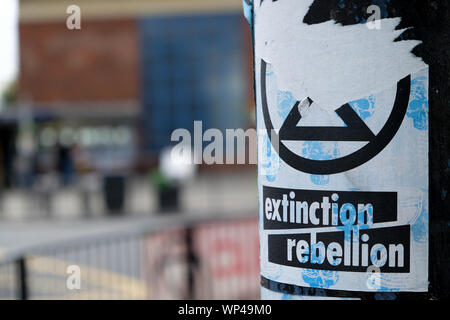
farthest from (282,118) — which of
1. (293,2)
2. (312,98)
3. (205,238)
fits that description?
(205,238)

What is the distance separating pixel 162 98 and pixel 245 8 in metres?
31.0

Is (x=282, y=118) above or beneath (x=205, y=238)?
above

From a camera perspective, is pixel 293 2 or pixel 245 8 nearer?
pixel 293 2

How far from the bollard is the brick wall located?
104 ft

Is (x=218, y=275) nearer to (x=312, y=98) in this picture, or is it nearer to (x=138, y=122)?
(x=312, y=98)

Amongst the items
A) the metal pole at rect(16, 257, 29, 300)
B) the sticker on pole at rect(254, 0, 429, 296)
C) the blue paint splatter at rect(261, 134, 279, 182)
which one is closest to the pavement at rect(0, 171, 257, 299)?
the metal pole at rect(16, 257, 29, 300)

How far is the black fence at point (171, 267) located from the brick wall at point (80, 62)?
2503cm

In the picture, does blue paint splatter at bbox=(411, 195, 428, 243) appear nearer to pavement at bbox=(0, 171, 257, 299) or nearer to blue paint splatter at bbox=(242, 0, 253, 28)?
blue paint splatter at bbox=(242, 0, 253, 28)

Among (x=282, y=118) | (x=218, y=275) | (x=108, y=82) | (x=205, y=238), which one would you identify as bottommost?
(x=218, y=275)

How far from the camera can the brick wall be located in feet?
109

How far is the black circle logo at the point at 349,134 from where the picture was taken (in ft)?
5.63

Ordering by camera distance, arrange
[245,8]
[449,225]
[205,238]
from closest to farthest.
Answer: [449,225], [245,8], [205,238]

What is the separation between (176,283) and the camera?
7.63m

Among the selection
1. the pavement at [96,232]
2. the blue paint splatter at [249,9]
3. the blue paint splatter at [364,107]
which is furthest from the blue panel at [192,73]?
the blue paint splatter at [364,107]
